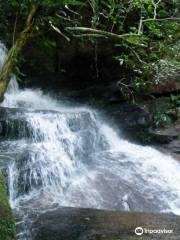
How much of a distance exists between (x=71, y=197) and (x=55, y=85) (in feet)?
23.9

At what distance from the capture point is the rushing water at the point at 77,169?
710 centimetres

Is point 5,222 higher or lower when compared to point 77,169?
higher

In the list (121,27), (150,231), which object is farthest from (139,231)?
(121,27)

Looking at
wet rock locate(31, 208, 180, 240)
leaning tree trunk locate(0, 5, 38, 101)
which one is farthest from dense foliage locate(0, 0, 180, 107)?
wet rock locate(31, 208, 180, 240)

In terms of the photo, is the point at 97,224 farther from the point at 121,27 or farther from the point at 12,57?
the point at 121,27

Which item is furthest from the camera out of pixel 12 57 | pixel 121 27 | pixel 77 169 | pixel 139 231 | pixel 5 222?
pixel 77 169

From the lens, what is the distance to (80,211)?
20.1 feet

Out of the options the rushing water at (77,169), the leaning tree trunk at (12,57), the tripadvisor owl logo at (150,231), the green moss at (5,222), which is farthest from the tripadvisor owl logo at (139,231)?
the leaning tree trunk at (12,57)

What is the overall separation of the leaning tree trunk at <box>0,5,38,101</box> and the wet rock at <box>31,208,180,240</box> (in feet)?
6.27

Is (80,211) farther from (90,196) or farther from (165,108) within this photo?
(165,108)

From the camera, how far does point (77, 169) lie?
8.58 metres

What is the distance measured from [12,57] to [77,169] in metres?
3.34

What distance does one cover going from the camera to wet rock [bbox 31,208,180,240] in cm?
506

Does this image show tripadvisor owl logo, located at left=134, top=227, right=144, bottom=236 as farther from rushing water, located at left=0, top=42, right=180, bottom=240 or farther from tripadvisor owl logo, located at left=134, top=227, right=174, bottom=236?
rushing water, located at left=0, top=42, right=180, bottom=240
